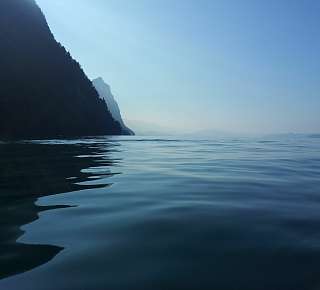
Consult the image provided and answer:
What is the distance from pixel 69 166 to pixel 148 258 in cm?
1500

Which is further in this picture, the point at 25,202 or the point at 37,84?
the point at 37,84

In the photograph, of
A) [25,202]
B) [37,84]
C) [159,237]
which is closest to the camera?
[159,237]

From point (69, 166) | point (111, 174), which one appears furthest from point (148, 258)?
A: point (69, 166)

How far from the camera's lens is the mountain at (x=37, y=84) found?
10331 centimetres

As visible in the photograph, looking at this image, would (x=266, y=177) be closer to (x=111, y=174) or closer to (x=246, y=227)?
(x=111, y=174)

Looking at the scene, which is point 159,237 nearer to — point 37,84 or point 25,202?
point 25,202

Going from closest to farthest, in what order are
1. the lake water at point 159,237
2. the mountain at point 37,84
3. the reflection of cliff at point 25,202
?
the lake water at point 159,237
the reflection of cliff at point 25,202
the mountain at point 37,84

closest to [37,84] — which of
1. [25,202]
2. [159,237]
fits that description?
[25,202]

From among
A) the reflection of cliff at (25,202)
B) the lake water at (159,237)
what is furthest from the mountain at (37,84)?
the lake water at (159,237)

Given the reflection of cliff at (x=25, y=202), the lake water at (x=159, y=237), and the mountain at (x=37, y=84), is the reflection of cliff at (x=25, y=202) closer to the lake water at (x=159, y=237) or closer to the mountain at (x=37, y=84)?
the lake water at (x=159, y=237)

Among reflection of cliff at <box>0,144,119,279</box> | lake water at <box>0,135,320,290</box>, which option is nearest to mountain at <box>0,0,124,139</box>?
reflection of cliff at <box>0,144,119,279</box>

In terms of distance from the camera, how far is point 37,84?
116000mm

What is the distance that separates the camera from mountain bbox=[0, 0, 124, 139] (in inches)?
4067

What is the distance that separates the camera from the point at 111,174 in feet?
55.3
